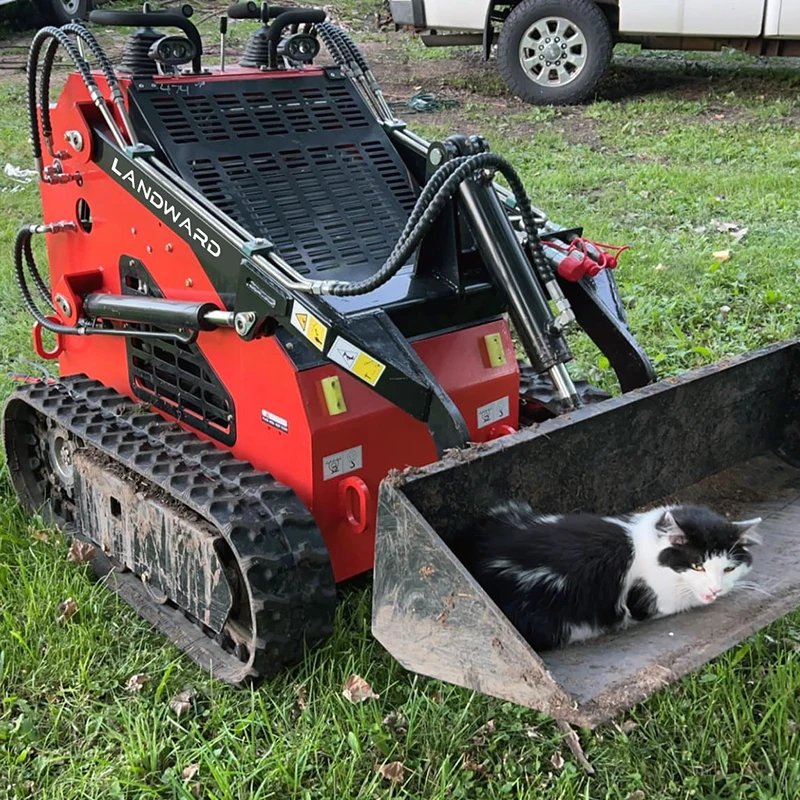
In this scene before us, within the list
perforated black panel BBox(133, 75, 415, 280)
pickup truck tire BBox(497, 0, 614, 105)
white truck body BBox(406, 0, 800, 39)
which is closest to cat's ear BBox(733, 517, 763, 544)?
perforated black panel BBox(133, 75, 415, 280)

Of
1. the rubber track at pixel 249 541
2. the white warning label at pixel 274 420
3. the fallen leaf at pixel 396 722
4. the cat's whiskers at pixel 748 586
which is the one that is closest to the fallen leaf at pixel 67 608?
the rubber track at pixel 249 541

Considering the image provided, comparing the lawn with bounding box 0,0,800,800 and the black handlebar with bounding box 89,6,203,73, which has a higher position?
the black handlebar with bounding box 89,6,203,73

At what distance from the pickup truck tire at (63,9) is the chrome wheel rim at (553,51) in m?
6.50

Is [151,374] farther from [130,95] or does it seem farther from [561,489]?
[561,489]

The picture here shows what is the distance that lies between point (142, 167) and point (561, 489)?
157 cm

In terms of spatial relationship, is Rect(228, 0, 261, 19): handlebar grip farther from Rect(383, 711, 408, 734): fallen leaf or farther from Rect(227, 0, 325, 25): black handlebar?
Rect(383, 711, 408, 734): fallen leaf

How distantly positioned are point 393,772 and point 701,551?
0.95 metres

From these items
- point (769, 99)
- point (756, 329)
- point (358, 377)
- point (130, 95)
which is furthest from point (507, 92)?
point (358, 377)

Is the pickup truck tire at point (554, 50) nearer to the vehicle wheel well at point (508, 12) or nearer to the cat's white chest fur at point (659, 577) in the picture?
the vehicle wheel well at point (508, 12)

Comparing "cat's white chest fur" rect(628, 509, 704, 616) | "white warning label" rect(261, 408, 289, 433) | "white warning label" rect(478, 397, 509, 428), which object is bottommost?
"cat's white chest fur" rect(628, 509, 704, 616)

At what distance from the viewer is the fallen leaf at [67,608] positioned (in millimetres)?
3246

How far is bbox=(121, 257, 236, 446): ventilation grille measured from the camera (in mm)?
3268

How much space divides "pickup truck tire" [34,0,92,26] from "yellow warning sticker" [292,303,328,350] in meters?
12.2

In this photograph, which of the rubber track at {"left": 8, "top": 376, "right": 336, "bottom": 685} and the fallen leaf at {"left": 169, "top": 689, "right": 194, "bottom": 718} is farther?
the fallen leaf at {"left": 169, "top": 689, "right": 194, "bottom": 718}
